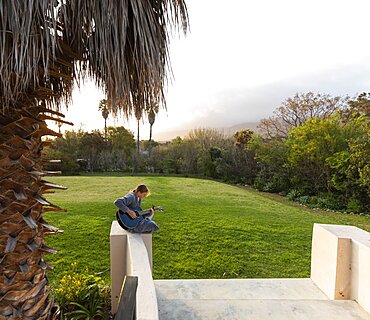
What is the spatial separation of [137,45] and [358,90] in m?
21.0

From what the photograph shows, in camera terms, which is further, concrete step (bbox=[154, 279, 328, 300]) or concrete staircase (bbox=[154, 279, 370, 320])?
concrete step (bbox=[154, 279, 328, 300])

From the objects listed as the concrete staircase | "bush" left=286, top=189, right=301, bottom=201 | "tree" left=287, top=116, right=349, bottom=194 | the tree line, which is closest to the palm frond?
the concrete staircase

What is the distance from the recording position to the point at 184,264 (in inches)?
197

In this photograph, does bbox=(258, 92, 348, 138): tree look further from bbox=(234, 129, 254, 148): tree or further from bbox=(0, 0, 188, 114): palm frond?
bbox=(0, 0, 188, 114): palm frond

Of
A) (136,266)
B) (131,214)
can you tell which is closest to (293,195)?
(131,214)

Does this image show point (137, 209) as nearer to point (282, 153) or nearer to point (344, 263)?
point (344, 263)

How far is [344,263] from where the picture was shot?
3.04 meters

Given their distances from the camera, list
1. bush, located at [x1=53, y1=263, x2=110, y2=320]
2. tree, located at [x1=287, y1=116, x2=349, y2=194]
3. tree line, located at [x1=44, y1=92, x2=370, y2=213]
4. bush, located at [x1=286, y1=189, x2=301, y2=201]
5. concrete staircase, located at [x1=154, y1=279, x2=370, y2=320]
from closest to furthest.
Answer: concrete staircase, located at [x1=154, y1=279, x2=370, y2=320] → bush, located at [x1=53, y1=263, x2=110, y2=320] → tree line, located at [x1=44, y1=92, x2=370, y2=213] → tree, located at [x1=287, y1=116, x2=349, y2=194] → bush, located at [x1=286, y1=189, x2=301, y2=201]

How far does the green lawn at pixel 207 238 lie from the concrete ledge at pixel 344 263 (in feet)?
4.93

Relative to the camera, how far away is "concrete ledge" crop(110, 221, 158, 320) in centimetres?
176

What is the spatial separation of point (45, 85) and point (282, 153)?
14.0m

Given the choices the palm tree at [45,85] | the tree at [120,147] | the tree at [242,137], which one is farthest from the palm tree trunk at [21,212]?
the tree at [120,147]

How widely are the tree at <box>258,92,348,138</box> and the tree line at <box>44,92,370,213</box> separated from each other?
57 mm

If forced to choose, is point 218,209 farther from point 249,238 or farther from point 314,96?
point 314,96
